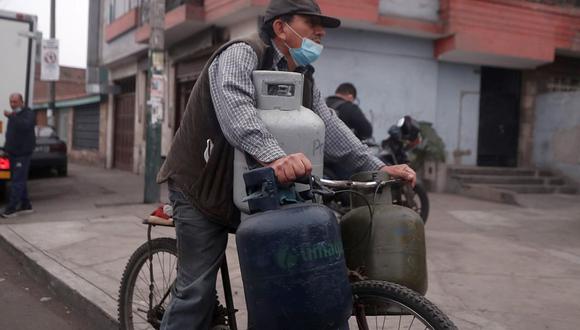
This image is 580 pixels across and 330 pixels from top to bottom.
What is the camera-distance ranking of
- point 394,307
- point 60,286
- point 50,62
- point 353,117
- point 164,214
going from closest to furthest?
1. point 394,307
2. point 164,214
3. point 60,286
4. point 353,117
5. point 50,62

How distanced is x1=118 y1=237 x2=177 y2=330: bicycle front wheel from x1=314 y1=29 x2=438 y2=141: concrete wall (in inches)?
307

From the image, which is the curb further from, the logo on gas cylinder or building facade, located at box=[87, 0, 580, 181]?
building facade, located at box=[87, 0, 580, 181]

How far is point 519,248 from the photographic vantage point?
19.5 ft

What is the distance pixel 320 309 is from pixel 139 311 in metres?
1.50

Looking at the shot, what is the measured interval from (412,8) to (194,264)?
9398 mm

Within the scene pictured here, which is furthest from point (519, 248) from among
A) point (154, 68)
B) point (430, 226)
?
point (154, 68)

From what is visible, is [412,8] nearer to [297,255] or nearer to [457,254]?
[457,254]

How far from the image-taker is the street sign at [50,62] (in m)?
15.0

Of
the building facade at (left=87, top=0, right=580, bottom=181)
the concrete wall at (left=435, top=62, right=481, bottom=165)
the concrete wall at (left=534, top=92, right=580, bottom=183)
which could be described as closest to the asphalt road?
the building facade at (left=87, top=0, right=580, bottom=181)

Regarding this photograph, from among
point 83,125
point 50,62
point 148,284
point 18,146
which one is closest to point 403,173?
point 148,284

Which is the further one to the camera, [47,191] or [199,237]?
[47,191]

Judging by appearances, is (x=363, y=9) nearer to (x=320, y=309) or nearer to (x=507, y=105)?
(x=507, y=105)

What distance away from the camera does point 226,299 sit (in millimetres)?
2480

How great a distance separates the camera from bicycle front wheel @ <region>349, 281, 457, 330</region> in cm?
186
